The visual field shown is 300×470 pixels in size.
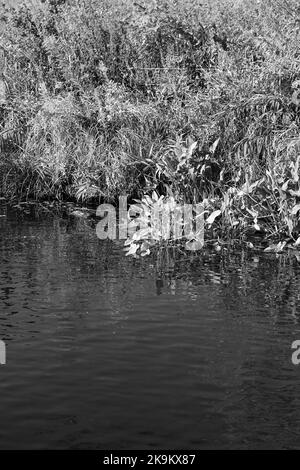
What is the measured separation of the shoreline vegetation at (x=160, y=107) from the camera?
15797 mm

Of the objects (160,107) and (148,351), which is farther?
(160,107)

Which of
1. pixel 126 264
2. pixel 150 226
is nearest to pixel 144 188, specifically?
pixel 150 226

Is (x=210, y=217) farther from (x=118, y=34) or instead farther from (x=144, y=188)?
(x=118, y=34)

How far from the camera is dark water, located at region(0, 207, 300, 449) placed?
24.6 feet

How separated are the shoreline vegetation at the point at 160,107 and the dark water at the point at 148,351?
1992 mm

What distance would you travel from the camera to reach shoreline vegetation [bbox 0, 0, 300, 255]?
15.8 metres

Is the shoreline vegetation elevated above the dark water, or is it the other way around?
the shoreline vegetation

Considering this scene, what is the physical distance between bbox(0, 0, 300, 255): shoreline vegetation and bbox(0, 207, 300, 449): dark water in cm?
199

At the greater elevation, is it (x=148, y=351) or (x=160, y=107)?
(x=160, y=107)

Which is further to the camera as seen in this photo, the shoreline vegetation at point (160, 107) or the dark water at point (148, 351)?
the shoreline vegetation at point (160, 107)

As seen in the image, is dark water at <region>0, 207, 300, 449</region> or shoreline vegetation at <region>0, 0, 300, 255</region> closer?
dark water at <region>0, 207, 300, 449</region>

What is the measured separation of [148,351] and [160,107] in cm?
1076

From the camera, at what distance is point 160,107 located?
62.8ft

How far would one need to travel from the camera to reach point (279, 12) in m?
19.4
